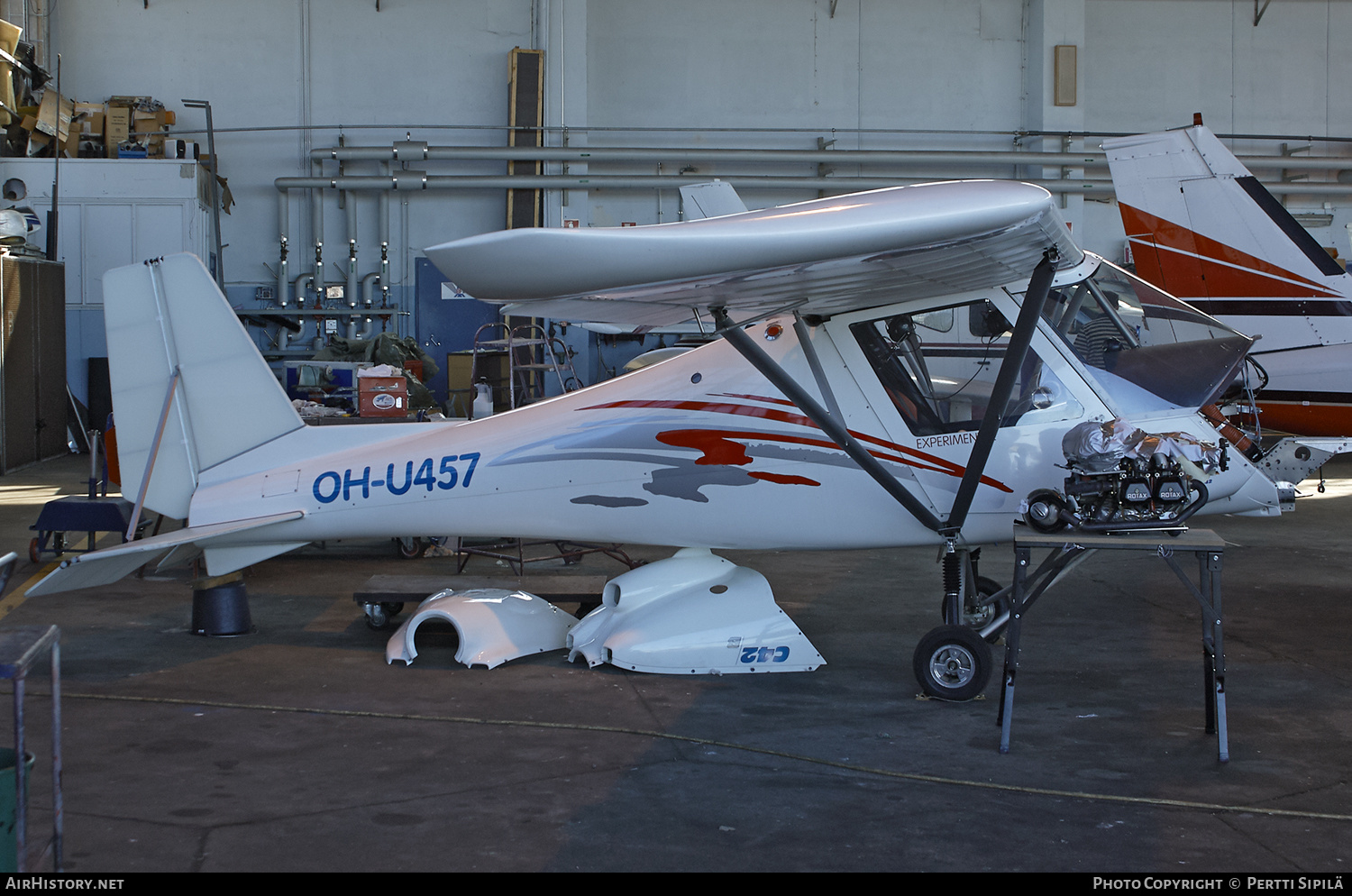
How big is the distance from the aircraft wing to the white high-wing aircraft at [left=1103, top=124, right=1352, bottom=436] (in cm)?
605

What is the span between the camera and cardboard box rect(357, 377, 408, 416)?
9430 mm

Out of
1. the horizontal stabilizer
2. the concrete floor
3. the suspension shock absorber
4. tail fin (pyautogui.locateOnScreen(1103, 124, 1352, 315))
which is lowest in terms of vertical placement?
the concrete floor

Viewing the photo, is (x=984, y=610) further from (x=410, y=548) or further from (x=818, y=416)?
(x=410, y=548)

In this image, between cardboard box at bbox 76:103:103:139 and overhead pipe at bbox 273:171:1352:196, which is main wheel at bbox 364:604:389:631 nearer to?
overhead pipe at bbox 273:171:1352:196

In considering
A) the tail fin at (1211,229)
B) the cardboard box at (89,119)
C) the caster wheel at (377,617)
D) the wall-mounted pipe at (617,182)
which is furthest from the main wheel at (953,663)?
the cardboard box at (89,119)

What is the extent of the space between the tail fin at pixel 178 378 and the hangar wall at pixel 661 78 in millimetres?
13402

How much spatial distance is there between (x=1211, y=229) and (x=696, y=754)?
838 centimetres

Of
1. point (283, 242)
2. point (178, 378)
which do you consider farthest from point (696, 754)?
point (283, 242)

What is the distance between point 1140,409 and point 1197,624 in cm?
216

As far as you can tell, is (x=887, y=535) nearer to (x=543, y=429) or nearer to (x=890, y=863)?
(x=543, y=429)

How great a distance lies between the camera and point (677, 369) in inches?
238

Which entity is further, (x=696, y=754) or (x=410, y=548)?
(x=410, y=548)

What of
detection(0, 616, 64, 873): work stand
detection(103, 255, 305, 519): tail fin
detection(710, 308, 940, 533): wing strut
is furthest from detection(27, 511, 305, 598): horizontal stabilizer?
detection(710, 308, 940, 533): wing strut

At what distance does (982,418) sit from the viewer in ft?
18.4
